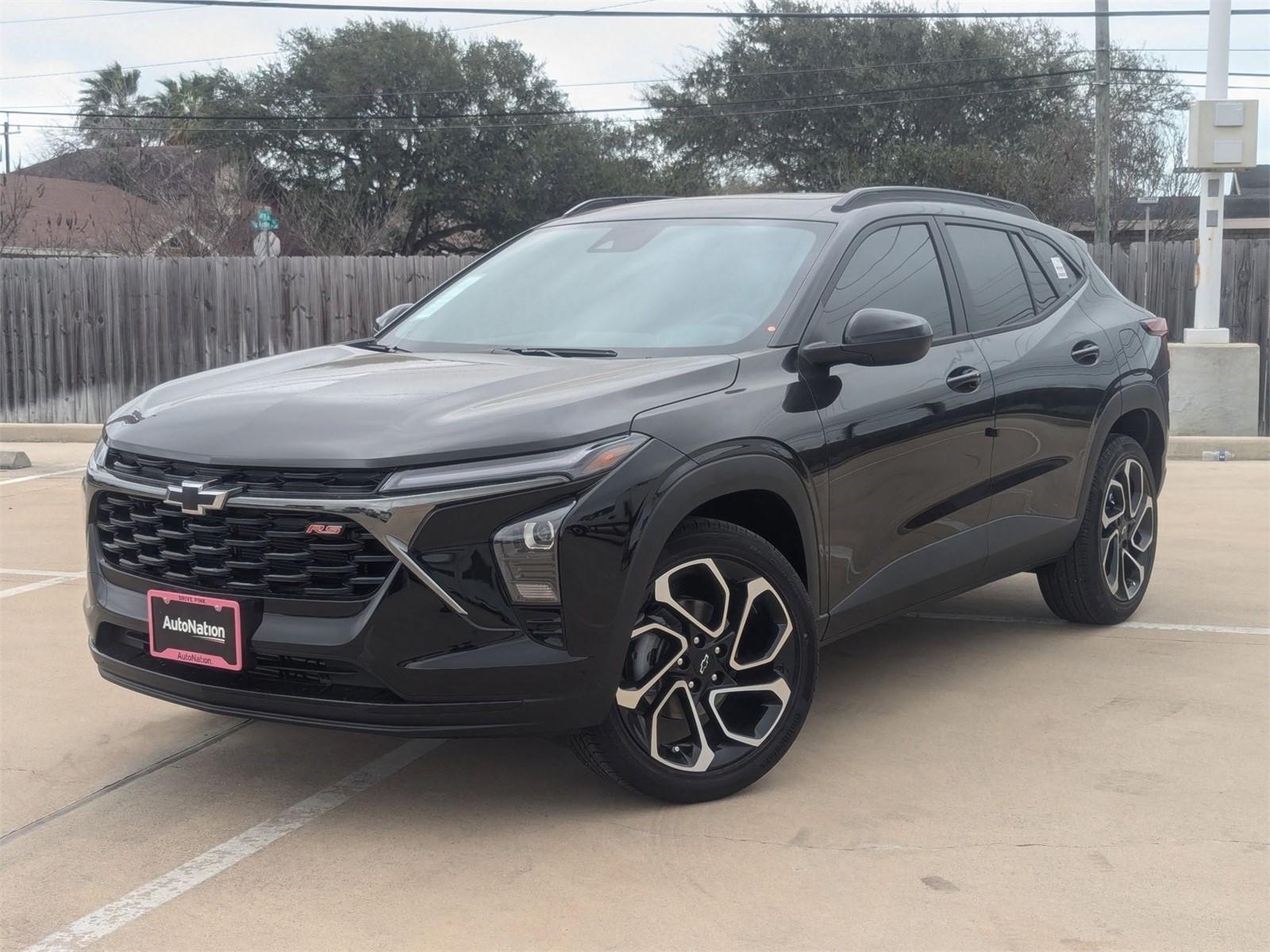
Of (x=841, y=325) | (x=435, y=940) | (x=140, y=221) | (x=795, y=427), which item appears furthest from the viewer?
(x=140, y=221)

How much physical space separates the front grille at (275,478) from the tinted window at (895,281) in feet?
5.65

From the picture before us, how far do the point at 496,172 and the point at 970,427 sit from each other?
4168cm

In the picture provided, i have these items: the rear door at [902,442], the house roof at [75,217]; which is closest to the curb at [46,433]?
the rear door at [902,442]

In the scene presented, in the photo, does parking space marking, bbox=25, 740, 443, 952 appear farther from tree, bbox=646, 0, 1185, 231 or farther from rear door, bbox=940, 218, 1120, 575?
tree, bbox=646, 0, 1185, 231

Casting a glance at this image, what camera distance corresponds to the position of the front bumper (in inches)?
140

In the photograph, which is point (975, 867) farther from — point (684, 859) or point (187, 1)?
point (187, 1)

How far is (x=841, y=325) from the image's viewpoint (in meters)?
4.69

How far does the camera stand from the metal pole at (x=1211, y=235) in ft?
43.7

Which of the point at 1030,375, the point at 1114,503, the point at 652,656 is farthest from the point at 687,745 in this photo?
the point at 1114,503

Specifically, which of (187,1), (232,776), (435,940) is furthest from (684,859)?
(187,1)

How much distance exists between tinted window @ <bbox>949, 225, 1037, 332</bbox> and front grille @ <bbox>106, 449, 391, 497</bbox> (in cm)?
264

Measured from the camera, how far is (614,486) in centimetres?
369

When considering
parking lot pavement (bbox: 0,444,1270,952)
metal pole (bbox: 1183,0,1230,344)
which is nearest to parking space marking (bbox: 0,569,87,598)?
parking lot pavement (bbox: 0,444,1270,952)

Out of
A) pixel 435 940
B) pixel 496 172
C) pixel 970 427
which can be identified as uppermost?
pixel 496 172
